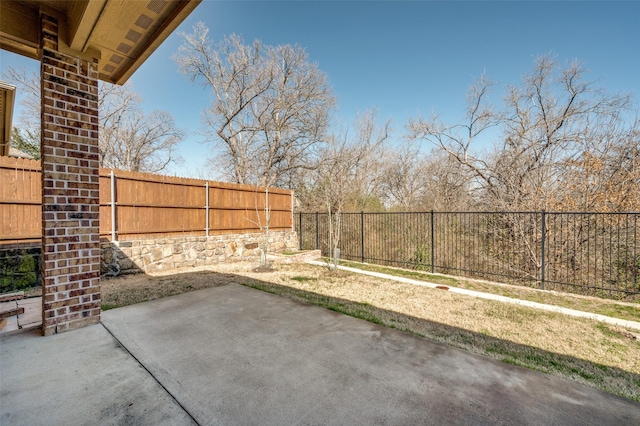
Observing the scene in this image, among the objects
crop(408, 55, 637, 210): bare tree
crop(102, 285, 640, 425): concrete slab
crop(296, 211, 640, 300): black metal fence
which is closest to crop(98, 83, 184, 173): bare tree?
crop(296, 211, 640, 300): black metal fence

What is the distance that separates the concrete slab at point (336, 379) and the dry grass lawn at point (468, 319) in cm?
41

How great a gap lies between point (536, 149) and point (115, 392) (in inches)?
367

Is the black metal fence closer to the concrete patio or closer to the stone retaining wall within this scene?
the stone retaining wall

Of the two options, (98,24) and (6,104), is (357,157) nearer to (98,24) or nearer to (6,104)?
(6,104)

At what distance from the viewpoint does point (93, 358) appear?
195cm

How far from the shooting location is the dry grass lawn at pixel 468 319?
2215mm

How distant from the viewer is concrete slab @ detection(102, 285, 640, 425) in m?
1.45

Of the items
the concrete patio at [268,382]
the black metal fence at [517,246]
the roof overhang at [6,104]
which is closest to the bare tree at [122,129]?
the roof overhang at [6,104]

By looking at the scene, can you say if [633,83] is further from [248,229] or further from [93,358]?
[93,358]

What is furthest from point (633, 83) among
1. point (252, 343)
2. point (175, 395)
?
point (175, 395)

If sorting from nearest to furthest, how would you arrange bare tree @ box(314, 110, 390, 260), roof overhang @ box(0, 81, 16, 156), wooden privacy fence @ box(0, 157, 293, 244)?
roof overhang @ box(0, 81, 16, 156), wooden privacy fence @ box(0, 157, 293, 244), bare tree @ box(314, 110, 390, 260)

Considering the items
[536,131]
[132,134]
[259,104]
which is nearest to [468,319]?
[536,131]

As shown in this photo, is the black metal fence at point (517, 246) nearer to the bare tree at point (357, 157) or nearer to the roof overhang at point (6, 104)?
the bare tree at point (357, 157)

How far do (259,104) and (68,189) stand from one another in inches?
517
